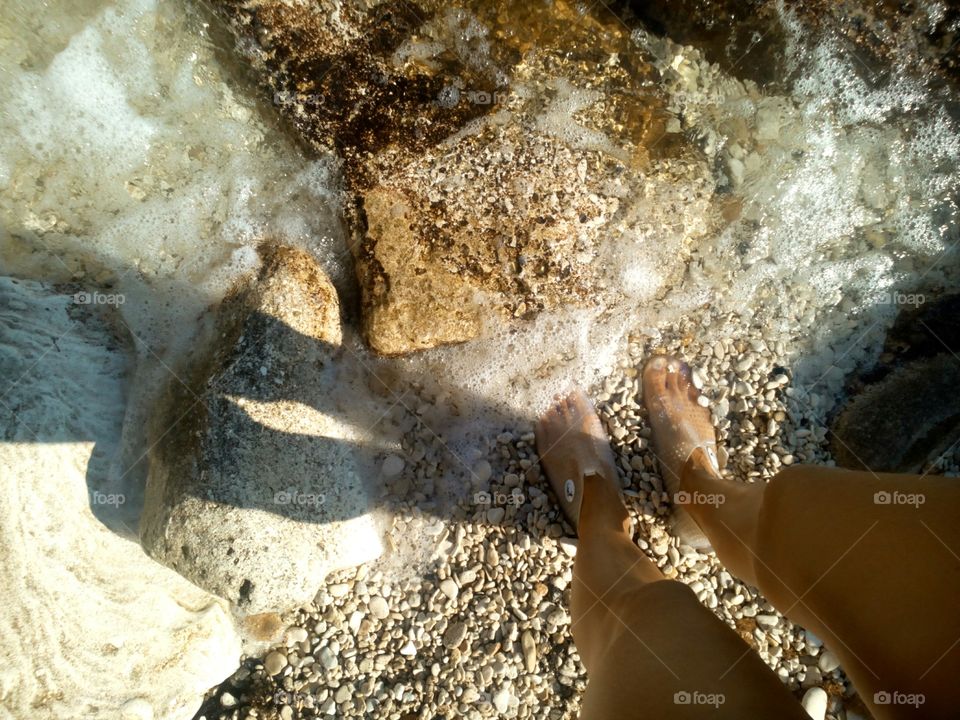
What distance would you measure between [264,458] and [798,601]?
2070mm

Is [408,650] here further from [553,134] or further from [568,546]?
[553,134]

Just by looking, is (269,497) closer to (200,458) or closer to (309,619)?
(200,458)

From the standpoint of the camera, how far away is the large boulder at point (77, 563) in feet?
7.57

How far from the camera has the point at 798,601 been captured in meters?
1.88

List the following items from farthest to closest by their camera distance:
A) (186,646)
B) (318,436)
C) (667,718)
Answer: (318,436), (186,646), (667,718)

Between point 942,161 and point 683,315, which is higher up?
point 942,161

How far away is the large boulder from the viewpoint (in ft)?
7.57

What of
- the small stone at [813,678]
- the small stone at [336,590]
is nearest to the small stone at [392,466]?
the small stone at [336,590]

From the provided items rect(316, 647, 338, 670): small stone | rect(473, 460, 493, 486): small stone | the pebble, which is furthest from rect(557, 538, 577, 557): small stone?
rect(316, 647, 338, 670): small stone

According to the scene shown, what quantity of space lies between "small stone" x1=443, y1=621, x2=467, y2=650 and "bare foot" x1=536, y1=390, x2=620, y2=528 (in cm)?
72

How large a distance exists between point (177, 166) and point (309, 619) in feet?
7.74

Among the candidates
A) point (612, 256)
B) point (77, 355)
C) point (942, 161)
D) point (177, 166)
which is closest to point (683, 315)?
point (612, 256)

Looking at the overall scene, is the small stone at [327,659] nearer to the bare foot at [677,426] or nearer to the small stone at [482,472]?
the small stone at [482,472]

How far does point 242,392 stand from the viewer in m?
2.54
